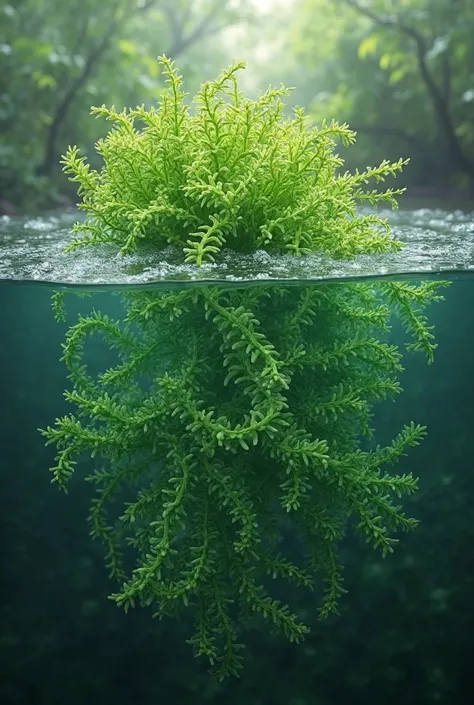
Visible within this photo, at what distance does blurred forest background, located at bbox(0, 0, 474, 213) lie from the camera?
9875 mm

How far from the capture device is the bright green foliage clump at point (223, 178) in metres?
3.18

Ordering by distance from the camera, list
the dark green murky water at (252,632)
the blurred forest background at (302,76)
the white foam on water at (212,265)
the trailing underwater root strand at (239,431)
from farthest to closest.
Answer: the blurred forest background at (302,76) < the dark green murky water at (252,632) < the white foam on water at (212,265) < the trailing underwater root strand at (239,431)

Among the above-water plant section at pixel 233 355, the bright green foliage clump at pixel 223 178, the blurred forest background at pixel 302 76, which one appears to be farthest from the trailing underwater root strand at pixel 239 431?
the blurred forest background at pixel 302 76

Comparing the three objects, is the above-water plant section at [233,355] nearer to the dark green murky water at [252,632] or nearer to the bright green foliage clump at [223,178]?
the bright green foliage clump at [223,178]

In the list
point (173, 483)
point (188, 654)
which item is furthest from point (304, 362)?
point (188, 654)

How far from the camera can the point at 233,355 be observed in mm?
3129

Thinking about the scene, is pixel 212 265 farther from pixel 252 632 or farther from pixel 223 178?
pixel 252 632

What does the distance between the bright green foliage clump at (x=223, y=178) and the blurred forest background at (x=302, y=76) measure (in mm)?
6358

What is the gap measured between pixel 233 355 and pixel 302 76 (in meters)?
9.12

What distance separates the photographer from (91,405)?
3.29 m

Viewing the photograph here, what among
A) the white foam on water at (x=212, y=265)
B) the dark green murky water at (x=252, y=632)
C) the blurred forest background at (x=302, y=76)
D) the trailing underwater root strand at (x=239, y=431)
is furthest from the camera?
the blurred forest background at (x=302, y=76)

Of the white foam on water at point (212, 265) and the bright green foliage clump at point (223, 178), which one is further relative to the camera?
the white foam on water at point (212, 265)

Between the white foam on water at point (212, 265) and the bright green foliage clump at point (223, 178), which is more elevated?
the bright green foliage clump at point (223, 178)

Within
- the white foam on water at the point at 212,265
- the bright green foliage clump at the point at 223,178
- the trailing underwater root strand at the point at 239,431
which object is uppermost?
the bright green foliage clump at the point at 223,178
